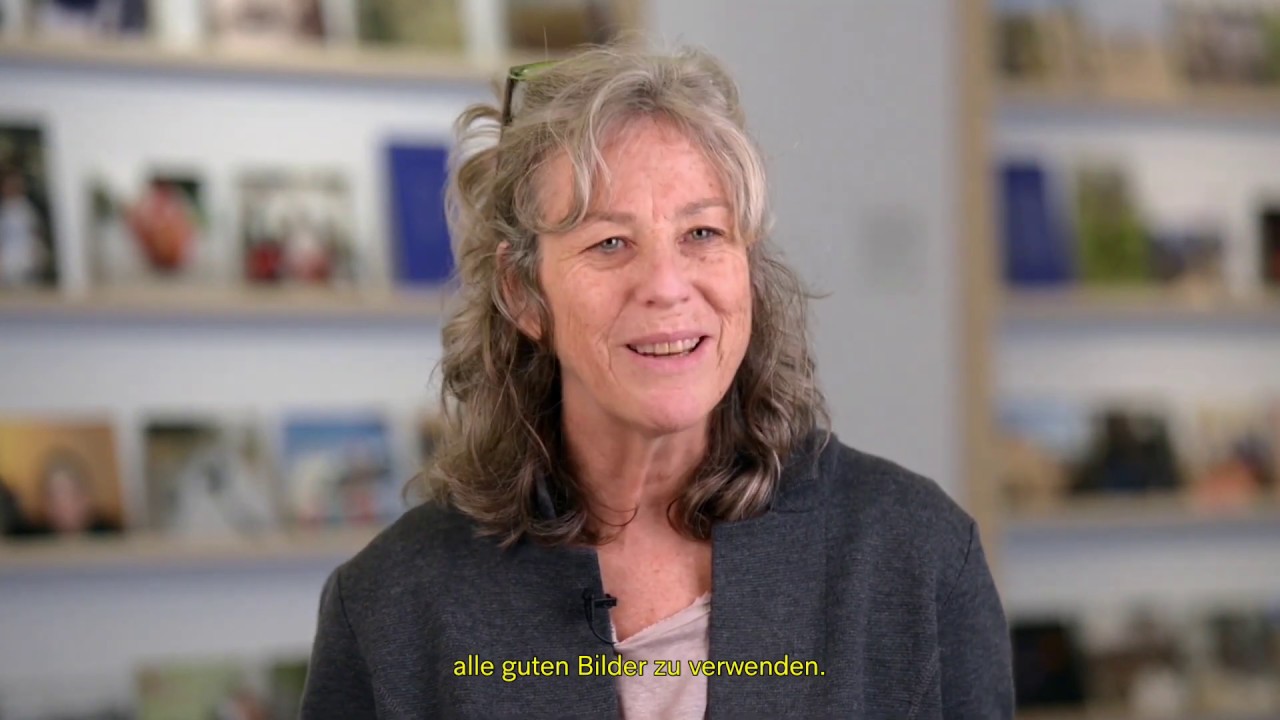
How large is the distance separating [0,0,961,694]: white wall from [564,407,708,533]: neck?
1.51 meters

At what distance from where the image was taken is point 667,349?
1.45 metres

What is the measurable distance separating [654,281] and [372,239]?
1878 millimetres

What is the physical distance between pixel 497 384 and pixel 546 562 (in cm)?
21

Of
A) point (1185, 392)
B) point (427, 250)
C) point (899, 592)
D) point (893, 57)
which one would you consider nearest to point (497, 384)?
point (899, 592)

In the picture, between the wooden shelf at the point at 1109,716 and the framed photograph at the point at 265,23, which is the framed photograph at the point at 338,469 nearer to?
the framed photograph at the point at 265,23

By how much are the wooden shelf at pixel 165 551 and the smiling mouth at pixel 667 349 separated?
1769 millimetres

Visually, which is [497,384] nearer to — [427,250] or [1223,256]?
[427,250]

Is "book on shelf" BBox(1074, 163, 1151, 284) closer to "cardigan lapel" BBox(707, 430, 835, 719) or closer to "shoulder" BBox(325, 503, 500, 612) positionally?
"cardigan lapel" BBox(707, 430, 835, 719)

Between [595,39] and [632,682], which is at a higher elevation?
[595,39]

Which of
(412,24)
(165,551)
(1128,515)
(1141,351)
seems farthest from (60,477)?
(1141,351)

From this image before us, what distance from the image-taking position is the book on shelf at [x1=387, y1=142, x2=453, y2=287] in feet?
10.4

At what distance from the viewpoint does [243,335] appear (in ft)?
10.2

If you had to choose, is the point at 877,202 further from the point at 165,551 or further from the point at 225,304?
the point at 165,551

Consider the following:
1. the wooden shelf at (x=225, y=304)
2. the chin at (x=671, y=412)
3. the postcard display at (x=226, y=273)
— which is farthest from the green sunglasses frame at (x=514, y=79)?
the postcard display at (x=226, y=273)
